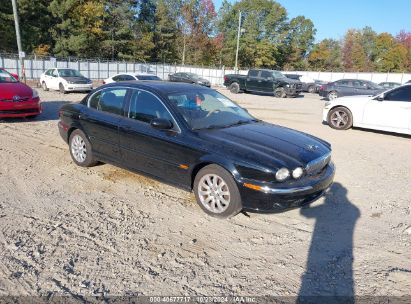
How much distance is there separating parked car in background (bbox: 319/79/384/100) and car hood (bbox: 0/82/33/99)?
58.7ft

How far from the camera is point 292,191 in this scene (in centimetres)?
389

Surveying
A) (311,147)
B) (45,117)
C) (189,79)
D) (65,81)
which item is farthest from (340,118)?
(189,79)

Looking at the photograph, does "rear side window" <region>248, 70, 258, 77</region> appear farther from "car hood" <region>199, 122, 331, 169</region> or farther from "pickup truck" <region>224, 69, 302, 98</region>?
"car hood" <region>199, 122, 331, 169</region>

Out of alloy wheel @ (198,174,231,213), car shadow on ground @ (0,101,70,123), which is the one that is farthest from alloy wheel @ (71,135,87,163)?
car shadow on ground @ (0,101,70,123)

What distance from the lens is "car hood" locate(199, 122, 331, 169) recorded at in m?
4.00

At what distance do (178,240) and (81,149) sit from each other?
3.03 m

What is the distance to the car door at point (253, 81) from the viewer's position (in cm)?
2492

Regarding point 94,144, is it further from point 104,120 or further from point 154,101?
point 154,101

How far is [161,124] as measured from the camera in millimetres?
4523

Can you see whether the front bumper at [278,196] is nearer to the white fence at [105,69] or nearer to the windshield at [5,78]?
the windshield at [5,78]

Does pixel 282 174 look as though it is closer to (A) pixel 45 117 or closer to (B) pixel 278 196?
(B) pixel 278 196

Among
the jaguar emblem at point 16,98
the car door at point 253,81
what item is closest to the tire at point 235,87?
the car door at point 253,81

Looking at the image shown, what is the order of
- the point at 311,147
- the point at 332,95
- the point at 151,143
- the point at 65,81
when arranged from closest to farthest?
the point at 311,147, the point at 151,143, the point at 65,81, the point at 332,95

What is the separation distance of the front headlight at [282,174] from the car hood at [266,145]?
6cm
